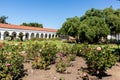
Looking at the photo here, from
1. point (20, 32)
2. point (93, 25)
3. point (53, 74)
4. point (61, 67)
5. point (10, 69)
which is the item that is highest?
point (93, 25)

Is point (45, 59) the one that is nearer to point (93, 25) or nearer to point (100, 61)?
point (100, 61)

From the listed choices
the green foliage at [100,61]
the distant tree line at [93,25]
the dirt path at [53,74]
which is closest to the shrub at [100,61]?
the green foliage at [100,61]

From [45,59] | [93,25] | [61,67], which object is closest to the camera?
[61,67]

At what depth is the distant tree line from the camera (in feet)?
141

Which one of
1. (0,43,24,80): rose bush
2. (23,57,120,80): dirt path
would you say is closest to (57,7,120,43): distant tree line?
(23,57,120,80): dirt path

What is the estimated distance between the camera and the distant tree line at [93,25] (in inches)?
1695

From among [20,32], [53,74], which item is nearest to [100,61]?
[53,74]

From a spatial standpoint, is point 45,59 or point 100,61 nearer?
point 100,61

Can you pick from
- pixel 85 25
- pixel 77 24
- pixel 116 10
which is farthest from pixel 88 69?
pixel 116 10

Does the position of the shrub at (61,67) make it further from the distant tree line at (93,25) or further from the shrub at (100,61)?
the distant tree line at (93,25)

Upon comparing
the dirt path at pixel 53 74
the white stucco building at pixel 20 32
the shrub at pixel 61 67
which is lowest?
the dirt path at pixel 53 74

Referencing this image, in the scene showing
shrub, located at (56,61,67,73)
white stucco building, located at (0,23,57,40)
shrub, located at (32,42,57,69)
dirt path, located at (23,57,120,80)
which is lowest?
dirt path, located at (23,57,120,80)

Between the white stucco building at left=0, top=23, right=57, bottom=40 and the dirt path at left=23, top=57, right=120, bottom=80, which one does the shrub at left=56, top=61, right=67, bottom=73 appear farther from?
the white stucco building at left=0, top=23, right=57, bottom=40

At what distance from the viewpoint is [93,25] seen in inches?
1734
